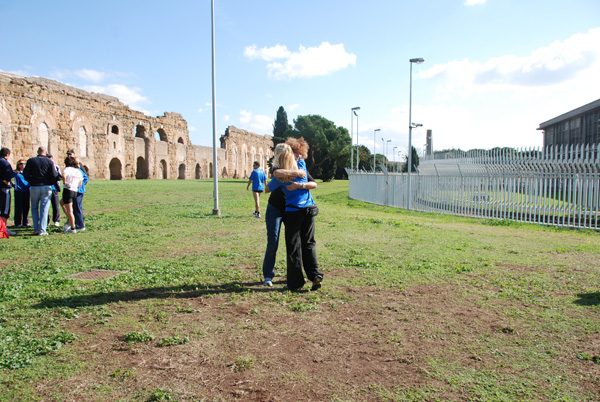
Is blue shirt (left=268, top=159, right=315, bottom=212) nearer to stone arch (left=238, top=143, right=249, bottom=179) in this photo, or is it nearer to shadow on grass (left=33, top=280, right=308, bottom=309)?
shadow on grass (left=33, top=280, right=308, bottom=309)

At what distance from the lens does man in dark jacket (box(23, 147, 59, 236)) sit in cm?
866

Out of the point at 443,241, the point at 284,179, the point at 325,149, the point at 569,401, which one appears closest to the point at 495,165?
the point at 443,241

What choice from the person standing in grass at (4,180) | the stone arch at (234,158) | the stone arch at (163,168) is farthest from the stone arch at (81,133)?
the person standing in grass at (4,180)

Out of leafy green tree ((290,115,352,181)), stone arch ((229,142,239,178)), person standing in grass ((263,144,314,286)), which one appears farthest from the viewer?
stone arch ((229,142,239,178))

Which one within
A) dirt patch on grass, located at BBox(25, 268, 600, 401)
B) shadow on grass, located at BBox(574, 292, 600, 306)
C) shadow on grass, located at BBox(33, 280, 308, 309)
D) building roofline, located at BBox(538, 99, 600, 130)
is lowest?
dirt patch on grass, located at BBox(25, 268, 600, 401)

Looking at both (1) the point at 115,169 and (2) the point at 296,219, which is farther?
(1) the point at 115,169

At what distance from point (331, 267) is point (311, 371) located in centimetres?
316

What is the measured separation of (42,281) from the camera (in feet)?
17.0

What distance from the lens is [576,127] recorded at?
3306cm

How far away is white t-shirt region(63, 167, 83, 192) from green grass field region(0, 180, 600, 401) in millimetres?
1850

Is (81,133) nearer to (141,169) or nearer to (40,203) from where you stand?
(141,169)

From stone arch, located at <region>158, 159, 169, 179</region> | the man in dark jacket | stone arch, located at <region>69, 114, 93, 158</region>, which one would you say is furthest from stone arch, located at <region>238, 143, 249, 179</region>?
the man in dark jacket

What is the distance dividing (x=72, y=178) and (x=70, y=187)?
0.73ft

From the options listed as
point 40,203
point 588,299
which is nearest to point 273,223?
point 588,299
